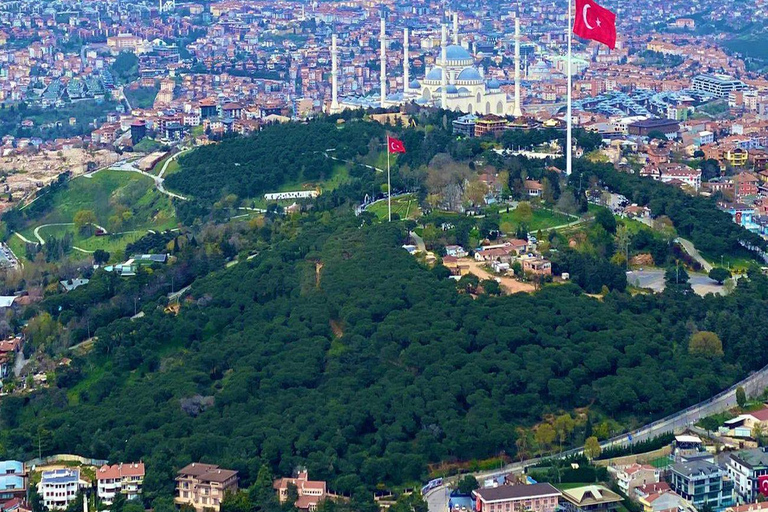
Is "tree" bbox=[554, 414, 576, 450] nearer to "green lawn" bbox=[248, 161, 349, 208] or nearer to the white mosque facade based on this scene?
"green lawn" bbox=[248, 161, 349, 208]

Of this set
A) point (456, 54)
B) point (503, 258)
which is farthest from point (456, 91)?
point (503, 258)

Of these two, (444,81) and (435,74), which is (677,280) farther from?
(435,74)

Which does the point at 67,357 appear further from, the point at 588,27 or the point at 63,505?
the point at 588,27

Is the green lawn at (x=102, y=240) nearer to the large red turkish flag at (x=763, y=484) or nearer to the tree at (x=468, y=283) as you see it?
the tree at (x=468, y=283)

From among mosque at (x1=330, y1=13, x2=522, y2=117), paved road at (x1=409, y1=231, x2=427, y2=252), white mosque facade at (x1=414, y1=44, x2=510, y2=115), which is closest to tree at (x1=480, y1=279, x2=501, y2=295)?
paved road at (x1=409, y1=231, x2=427, y2=252)

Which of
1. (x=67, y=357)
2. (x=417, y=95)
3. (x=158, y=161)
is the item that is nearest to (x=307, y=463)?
(x=67, y=357)

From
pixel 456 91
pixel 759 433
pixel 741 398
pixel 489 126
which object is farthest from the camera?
pixel 456 91
